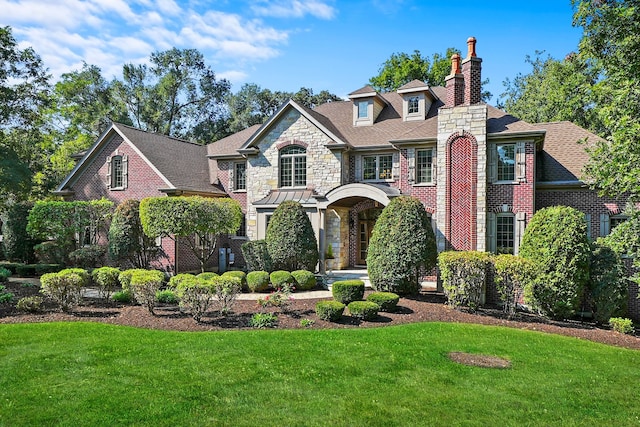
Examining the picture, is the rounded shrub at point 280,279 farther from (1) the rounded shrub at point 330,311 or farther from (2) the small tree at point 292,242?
(1) the rounded shrub at point 330,311

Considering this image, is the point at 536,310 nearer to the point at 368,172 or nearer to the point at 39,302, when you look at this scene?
the point at 368,172

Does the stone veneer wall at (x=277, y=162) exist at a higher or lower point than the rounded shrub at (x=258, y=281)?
higher

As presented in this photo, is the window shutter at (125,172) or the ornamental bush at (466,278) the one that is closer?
the ornamental bush at (466,278)

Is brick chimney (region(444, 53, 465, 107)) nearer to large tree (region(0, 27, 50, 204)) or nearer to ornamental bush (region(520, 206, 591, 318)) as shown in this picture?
ornamental bush (region(520, 206, 591, 318))

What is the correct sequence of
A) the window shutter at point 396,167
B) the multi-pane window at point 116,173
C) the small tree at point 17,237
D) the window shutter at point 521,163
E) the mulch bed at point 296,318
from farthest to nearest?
the small tree at point 17,237
the multi-pane window at point 116,173
the window shutter at point 396,167
the window shutter at point 521,163
the mulch bed at point 296,318

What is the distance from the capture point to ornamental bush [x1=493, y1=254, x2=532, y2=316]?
458 inches

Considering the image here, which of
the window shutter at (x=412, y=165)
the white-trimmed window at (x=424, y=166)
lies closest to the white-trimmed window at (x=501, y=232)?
the white-trimmed window at (x=424, y=166)

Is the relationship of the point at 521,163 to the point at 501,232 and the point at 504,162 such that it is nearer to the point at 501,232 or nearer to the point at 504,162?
the point at 504,162

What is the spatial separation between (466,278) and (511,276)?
47.6 inches

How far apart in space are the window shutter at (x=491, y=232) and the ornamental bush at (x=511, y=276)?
4.17 metres

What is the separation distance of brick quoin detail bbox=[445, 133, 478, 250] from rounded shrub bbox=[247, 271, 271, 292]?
7004 mm

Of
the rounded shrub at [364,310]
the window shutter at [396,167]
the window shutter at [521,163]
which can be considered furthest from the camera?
the window shutter at [396,167]

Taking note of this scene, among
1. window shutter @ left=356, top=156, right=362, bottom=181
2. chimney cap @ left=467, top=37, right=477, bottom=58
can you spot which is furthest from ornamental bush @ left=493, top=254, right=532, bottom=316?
window shutter @ left=356, top=156, right=362, bottom=181

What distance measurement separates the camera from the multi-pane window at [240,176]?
2177 cm
